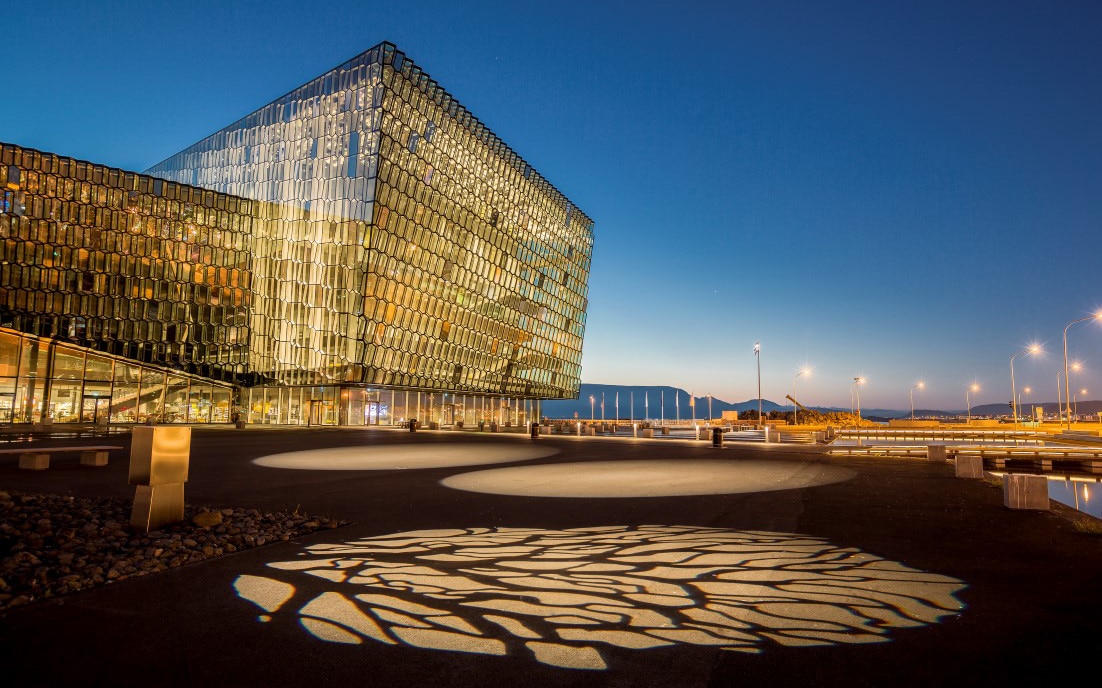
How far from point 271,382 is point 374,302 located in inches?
555

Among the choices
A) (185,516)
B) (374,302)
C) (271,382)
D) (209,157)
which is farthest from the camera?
(209,157)

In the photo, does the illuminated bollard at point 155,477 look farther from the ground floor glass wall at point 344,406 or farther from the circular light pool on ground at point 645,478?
the ground floor glass wall at point 344,406

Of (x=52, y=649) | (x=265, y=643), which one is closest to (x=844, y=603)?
(x=265, y=643)

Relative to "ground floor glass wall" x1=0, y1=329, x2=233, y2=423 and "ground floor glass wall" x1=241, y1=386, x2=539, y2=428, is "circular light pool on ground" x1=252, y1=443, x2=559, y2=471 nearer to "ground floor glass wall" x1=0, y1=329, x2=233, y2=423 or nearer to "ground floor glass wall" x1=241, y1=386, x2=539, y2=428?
"ground floor glass wall" x1=0, y1=329, x2=233, y2=423

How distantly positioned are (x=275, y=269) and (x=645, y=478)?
52265 millimetres

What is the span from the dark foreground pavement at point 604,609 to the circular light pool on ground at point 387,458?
8669 mm

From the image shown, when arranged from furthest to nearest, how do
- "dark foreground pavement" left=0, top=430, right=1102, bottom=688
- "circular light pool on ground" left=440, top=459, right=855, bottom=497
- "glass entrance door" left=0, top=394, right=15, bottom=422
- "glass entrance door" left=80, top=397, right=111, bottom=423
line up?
"glass entrance door" left=80, top=397, right=111, bottom=423 → "glass entrance door" left=0, top=394, right=15, bottom=422 → "circular light pool on ground" left=440, top=459, right=855, bottom=497 → "dark foreground pavement" left=0, top=430, right=1102, bottom=688

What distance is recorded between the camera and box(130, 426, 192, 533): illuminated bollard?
26.9 feet

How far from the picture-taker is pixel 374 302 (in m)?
52.9

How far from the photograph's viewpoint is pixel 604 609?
5.06 meters

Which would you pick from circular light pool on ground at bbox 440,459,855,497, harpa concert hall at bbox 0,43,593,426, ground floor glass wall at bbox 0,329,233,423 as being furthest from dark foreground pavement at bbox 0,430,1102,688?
harpa concert hall at bbox 0,43,593,426

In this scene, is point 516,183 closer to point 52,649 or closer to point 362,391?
point 362,391

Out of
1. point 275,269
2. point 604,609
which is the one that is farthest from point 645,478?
point 275,269

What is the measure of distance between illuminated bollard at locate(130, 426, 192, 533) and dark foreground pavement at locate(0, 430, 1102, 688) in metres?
2.01
